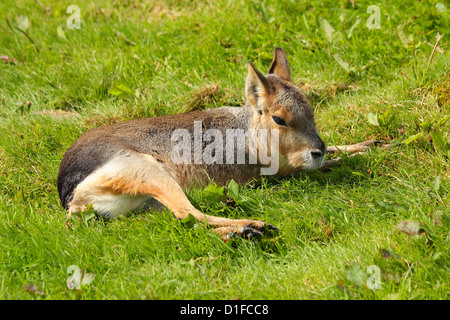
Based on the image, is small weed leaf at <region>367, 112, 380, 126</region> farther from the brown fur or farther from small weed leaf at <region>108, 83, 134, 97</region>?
small weed leaf at <region>108, 83, 134, 97</region>

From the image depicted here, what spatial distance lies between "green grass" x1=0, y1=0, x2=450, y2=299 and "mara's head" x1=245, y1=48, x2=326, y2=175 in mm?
177

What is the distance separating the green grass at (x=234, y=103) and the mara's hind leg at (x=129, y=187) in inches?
5.9

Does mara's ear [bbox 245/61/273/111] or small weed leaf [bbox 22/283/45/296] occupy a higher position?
mara's ear [bbox 245/61/273/111]

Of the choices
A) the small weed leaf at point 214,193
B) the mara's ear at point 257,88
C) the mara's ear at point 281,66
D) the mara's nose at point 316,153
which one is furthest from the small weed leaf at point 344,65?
the small weed leaf at point 214,193

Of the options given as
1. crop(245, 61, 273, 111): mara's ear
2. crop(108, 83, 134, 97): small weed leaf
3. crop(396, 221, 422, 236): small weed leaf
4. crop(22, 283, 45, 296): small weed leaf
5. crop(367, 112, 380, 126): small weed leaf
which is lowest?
crop(22, 283, 45, 296): small weed leaf

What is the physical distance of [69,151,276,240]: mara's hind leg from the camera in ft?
12.3

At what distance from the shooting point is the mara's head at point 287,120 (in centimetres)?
412

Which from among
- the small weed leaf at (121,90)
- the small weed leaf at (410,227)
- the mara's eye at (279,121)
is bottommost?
the small weed leaf at (121,90)

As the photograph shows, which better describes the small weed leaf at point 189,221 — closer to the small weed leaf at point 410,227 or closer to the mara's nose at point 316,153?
the mara's nose at point 316,153

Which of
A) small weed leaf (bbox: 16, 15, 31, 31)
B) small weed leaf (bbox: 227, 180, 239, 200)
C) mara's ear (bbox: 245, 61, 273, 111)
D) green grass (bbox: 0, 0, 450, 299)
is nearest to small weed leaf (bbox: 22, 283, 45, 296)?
green grass (bbox: 0, 0, 450, 299)

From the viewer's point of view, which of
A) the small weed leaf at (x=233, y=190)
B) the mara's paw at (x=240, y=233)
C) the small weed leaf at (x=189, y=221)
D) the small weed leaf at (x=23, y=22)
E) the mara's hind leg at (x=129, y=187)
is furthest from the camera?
the small weed leaf at (x=23, y=22)

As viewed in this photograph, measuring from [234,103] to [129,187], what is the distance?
5.68 ft

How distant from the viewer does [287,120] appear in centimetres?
413

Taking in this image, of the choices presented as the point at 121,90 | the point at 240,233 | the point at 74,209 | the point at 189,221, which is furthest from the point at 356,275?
the point at 121,90
